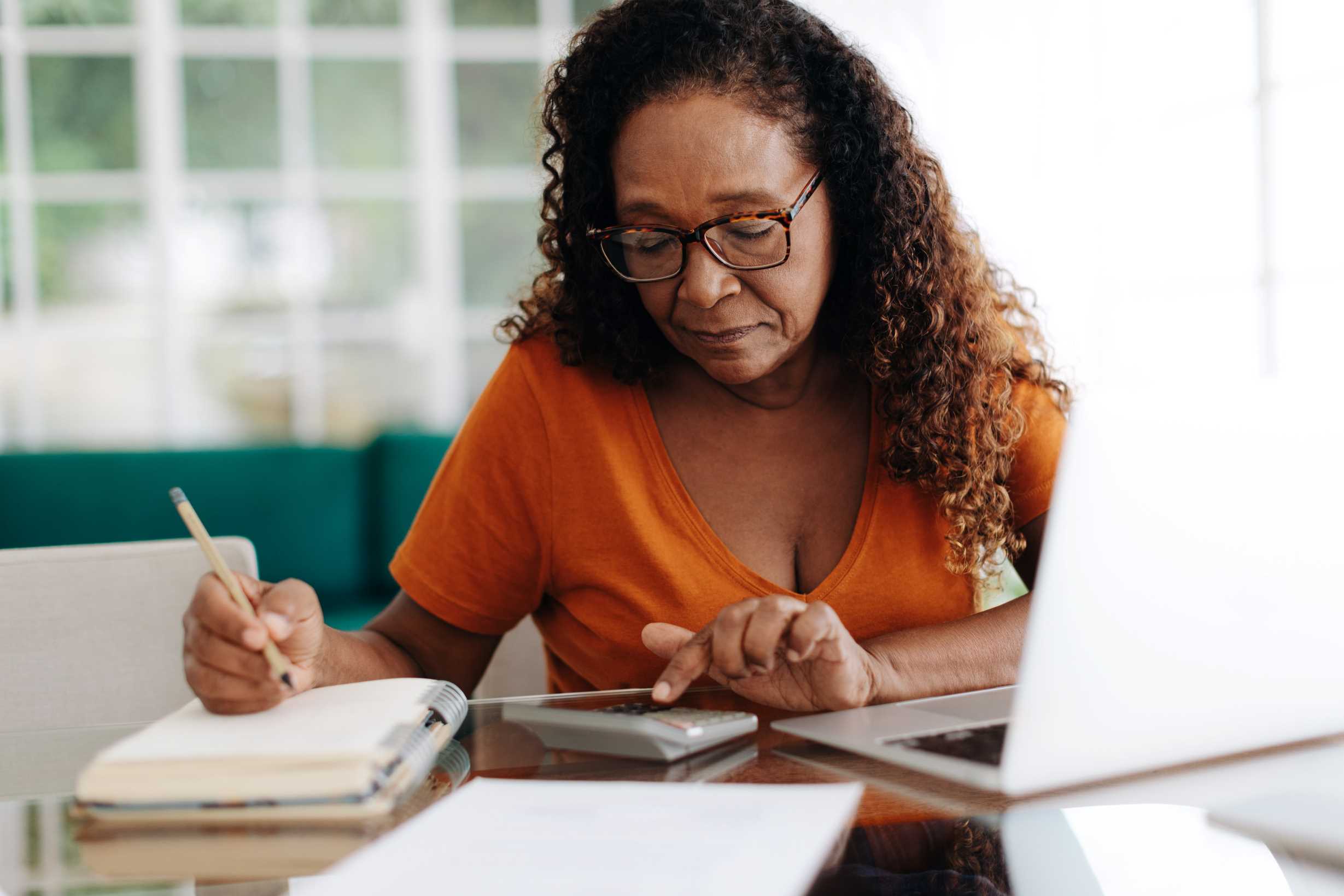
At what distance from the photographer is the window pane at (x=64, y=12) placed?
147 inches

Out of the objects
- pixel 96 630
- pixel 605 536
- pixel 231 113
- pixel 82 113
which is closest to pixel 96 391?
pixel 82 113

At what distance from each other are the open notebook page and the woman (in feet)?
0.88

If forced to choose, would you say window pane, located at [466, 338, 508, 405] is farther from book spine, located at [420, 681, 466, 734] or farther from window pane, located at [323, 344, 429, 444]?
book spine, located at [420, 681, 466, 734]

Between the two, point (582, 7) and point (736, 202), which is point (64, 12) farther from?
point (736, 202)

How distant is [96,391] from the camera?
3832 millimetres

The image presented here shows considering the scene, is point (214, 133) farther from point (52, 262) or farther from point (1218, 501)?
point (1218, 501)

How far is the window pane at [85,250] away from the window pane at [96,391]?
0.16m

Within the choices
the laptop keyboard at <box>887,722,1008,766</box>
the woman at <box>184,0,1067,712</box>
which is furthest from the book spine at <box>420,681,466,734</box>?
the laptop keyboard at <box>887,722,1008,766</box>

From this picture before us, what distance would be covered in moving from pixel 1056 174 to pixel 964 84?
0.46 m

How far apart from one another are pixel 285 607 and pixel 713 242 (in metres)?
0.56

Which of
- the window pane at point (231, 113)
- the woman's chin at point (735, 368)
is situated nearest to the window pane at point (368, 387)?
the window pane at point (231, 113)

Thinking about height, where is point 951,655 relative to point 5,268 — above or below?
below

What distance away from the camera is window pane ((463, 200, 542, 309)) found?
3982 mm

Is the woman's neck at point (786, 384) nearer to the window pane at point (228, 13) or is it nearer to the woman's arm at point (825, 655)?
the woman's arm at point (825, 655)
